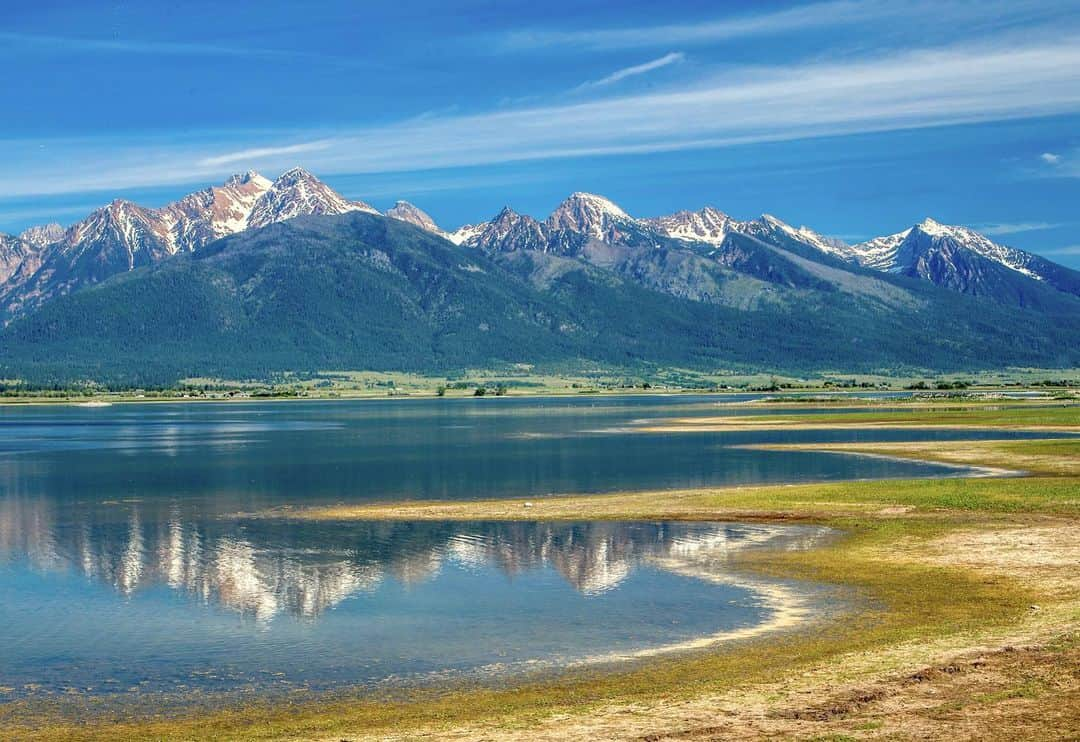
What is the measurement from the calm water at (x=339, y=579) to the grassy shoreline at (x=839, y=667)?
2627mm

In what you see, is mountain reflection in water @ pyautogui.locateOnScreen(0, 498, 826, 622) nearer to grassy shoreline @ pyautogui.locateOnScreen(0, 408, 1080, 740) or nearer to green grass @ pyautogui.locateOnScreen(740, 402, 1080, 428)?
grassy shoreline @ pyautogui.locateOnScreen(0, 408, 1080, 740)

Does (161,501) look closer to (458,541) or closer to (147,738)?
(458,541)

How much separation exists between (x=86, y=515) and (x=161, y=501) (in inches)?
289

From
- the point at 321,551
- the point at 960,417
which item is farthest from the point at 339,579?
the point at 960,417

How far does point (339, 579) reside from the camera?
146 feet

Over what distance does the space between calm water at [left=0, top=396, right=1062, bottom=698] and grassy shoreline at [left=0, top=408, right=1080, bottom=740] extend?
2627 mm

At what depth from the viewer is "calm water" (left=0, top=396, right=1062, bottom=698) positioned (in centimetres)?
3250

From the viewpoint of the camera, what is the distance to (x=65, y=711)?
90.4ft

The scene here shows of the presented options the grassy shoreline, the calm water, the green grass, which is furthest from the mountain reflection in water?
the green grass

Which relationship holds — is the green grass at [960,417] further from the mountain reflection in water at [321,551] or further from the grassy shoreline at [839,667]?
the mountain reflection in water at [321,551]

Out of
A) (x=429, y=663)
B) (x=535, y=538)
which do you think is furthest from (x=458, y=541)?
(x=429, y=663)

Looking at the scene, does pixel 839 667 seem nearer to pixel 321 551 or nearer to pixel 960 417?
pixel 321 551

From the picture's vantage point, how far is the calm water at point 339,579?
3250 centimetres

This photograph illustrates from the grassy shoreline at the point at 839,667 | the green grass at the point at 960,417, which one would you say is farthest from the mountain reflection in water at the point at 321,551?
the green grass at the point at 960,417
